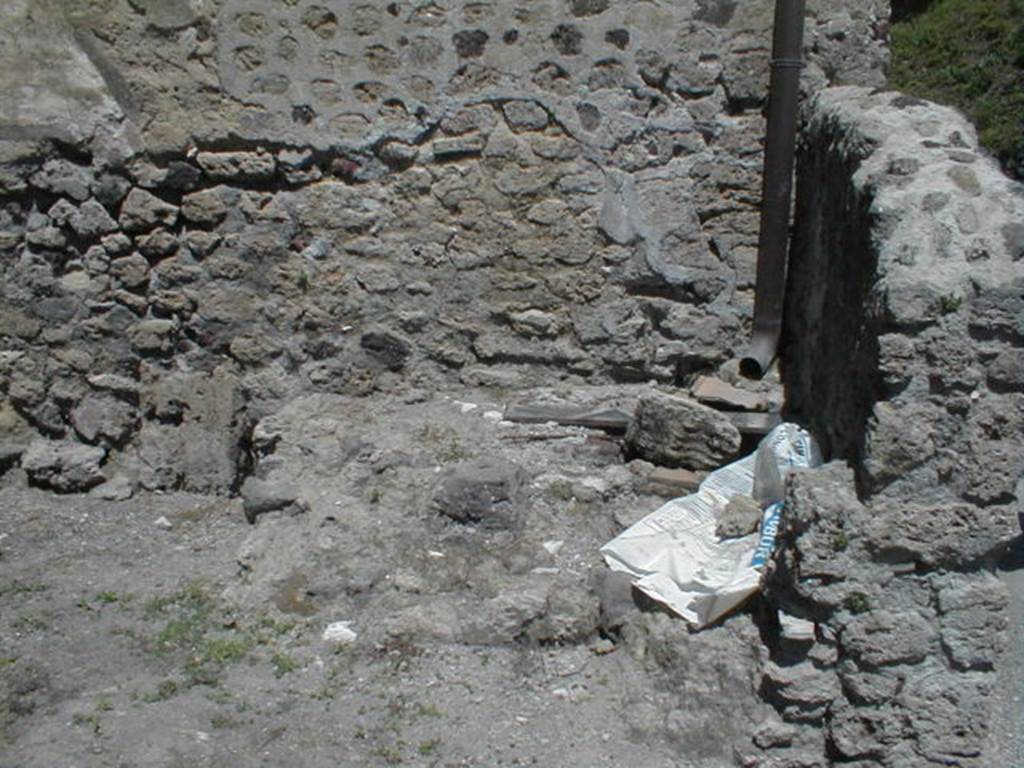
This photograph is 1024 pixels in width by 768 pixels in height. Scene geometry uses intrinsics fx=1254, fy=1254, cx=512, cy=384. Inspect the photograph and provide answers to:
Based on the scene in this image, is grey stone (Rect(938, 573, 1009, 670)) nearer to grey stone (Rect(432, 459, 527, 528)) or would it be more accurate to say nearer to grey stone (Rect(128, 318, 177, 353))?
grey stone (Rect(432, 459, 527, 528))

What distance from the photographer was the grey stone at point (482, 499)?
4.32 meters

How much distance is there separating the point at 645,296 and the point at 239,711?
2452 millimetres

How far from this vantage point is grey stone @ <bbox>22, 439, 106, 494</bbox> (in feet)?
16.4

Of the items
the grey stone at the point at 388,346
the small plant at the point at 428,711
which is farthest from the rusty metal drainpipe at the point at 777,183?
the small plant at the point at 428,711

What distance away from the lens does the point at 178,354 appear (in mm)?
5219

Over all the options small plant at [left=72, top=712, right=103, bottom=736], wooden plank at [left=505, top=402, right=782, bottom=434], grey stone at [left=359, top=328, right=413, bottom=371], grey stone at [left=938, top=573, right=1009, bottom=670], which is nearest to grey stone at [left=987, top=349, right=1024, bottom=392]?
grey stone at [left=938, top=573, right=1009, bottom=670]

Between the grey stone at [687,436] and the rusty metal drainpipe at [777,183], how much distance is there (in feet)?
1.87

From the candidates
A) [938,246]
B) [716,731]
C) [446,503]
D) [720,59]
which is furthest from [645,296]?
[716,731]

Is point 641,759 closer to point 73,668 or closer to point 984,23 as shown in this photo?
point 73,668

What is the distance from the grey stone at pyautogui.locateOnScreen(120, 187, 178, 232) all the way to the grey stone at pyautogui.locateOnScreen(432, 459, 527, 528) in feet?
5.55

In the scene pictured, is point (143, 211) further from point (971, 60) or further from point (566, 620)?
point (971, 60)

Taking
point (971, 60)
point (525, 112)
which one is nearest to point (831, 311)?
point (525, 112)

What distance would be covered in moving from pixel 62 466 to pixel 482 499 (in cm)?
183

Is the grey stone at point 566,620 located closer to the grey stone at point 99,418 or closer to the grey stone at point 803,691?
the grey stone at point 803,691
